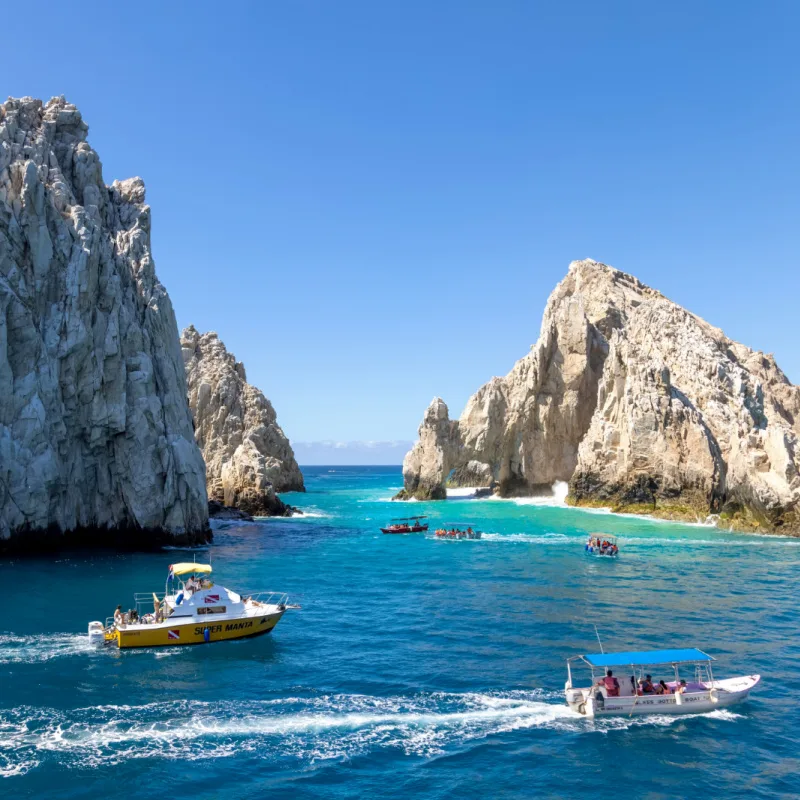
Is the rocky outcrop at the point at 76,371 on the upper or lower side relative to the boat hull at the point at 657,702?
upper

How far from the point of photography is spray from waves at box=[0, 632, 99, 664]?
2918cm

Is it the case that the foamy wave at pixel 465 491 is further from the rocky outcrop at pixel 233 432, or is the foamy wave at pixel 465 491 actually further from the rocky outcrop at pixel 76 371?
the rocky outcrop at pixel 76 371

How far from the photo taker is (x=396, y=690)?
85.6 feet

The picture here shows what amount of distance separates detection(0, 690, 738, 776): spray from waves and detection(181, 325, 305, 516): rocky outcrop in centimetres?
7545

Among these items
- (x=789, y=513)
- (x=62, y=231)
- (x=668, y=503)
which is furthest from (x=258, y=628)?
(x=668, y=503)

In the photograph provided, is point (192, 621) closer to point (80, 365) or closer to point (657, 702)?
point (657, 702)

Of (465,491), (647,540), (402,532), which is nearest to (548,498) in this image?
(465,491)

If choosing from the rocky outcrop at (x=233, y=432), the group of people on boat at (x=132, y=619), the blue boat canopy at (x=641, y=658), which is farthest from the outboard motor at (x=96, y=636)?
the rocky outcrop at (x=233, y=432)

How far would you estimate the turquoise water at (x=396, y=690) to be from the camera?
64.5 feet

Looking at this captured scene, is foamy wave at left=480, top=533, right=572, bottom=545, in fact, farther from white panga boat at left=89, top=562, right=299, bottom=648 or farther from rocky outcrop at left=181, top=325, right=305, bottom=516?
white panga boat at left=89, top=562, right=299, bottom=648

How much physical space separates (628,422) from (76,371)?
70283mm

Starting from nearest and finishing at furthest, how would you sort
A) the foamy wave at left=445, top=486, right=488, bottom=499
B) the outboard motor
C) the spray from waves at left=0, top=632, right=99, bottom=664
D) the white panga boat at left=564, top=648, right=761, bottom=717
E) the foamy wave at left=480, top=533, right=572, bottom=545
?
the white panga boat at left=564, top=648, right=761, bottom=717 < the spray from waves at left=0, top=632, right=99, bottom=664 < the outboard motor < the foamy wave at left=480, top=533, right=572, bottom=545 < the foamy wave at left=445, top=486, right=488, bottom=499

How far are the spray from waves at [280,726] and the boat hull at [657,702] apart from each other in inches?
13.8

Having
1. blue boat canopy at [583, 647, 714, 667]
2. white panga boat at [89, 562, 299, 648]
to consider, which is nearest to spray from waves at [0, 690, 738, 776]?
blue boat canopy at [583, 647, 714, 667]
